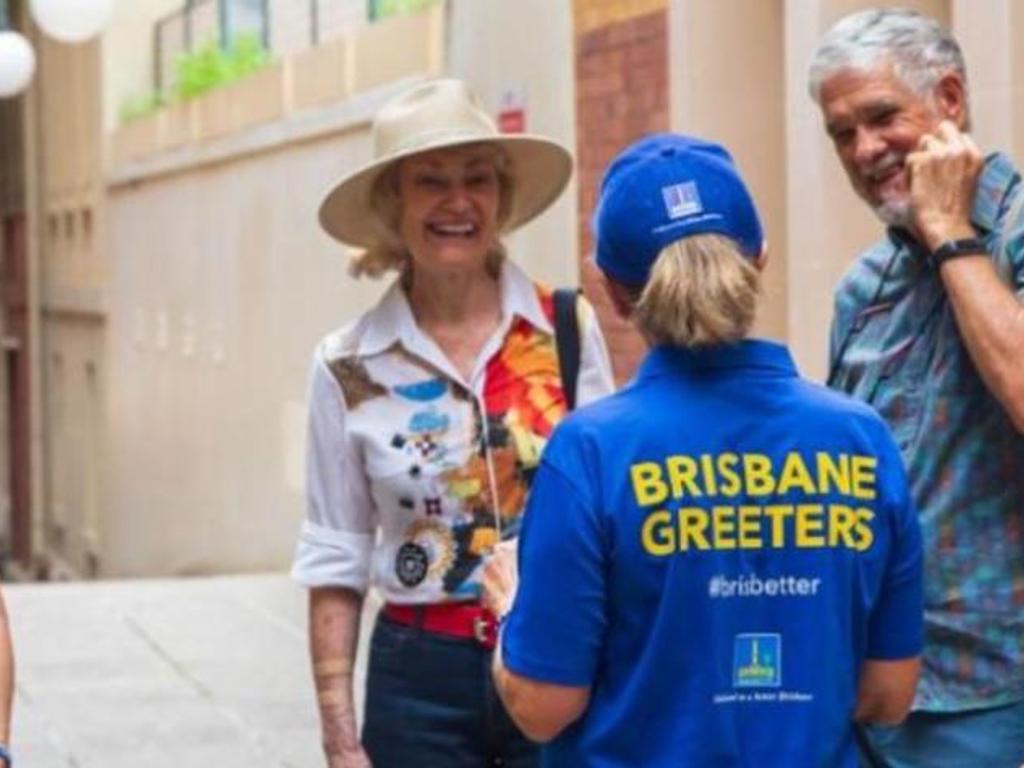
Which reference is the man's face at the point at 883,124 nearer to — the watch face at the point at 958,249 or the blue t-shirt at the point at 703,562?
the watch face at the point at 958,249

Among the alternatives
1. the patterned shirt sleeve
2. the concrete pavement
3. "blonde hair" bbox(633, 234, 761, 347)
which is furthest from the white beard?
the concrete pavement

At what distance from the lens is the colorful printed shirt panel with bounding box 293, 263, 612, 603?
438 cm

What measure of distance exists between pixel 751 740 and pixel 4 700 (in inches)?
46.7

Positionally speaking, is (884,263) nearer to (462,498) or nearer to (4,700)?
(462,498)

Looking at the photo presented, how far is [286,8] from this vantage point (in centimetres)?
1819

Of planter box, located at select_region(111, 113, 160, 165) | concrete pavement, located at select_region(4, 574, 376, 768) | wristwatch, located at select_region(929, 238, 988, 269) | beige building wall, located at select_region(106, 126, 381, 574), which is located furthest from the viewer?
planter box, located at select_region(111, 113, 160, 165)

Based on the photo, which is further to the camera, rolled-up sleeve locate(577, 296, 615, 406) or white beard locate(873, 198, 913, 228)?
rolled-up sleeve locate(577, 296, 615, 406)

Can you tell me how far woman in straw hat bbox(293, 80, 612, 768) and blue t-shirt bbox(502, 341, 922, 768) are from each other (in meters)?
1.11

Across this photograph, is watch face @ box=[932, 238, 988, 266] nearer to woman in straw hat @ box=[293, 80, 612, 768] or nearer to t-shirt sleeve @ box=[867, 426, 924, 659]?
t-shirt sleeve @ box=[867, 426, 924, 659]

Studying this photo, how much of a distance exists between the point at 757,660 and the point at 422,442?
1296 millimetres

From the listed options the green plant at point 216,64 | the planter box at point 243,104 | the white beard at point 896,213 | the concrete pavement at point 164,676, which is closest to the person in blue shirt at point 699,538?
the white beard at point 896,213

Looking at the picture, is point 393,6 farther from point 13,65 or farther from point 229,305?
point 229,305

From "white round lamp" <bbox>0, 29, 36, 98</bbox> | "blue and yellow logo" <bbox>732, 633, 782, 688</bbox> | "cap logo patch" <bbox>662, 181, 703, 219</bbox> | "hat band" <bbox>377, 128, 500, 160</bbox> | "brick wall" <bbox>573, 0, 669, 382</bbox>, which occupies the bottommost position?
"blue and yellow logo" <bbox>732, 633, 782, 688</bbox>

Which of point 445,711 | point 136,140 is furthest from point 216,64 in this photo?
point 445,711
